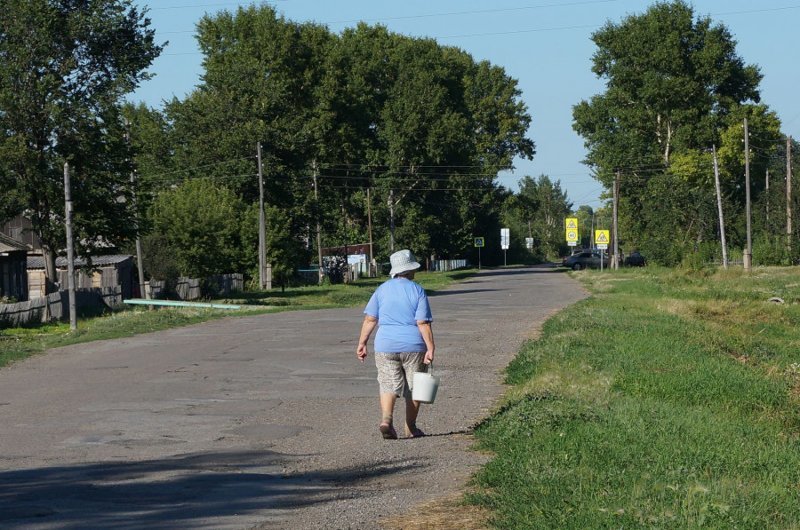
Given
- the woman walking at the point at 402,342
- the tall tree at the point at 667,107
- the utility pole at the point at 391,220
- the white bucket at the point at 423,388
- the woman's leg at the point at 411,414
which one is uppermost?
the tall tree at the point at 667,107

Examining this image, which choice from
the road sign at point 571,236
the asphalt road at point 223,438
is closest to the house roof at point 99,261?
the asphalt road at point 223,438

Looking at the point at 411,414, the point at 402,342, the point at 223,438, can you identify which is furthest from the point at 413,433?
the point at 223,438

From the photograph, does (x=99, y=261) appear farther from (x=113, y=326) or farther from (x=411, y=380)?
(x=411, y=380)

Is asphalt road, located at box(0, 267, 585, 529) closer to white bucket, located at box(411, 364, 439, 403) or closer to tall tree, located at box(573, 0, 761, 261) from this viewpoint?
white bucket, located at box(411, 364, 439, 403)

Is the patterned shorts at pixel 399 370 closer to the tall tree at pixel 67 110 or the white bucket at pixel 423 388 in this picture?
the white bucket at pixel 423 388

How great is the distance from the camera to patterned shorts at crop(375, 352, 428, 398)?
37.3 feet

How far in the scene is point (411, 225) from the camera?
8756 cm

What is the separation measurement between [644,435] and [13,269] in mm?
42885

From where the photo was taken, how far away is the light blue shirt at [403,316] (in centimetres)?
1139

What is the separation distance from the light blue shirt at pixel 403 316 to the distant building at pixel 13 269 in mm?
36492

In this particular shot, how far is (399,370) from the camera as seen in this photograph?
11.5 m

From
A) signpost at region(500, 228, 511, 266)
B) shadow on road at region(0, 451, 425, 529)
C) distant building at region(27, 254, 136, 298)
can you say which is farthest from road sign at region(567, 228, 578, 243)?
shadow on road at region(0, 451, 425, 529)

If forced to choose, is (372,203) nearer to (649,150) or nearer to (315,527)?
(649,150)

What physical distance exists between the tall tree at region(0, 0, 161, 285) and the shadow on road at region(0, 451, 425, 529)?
35152 millimetres
